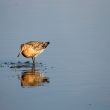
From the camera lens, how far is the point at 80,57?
617 inches

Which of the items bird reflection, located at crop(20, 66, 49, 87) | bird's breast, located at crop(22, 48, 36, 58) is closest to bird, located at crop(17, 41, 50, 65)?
bird's breast, located at crop(22, 48, 36, 58)

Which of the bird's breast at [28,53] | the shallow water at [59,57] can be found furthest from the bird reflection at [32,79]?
the bird's breast at [28,53]

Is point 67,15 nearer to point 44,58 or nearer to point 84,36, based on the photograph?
point 84,36

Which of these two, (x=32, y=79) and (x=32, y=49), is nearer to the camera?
(x=32, y=79)

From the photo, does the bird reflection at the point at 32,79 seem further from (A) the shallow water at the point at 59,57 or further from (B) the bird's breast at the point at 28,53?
(B) the bird's breast at the point at 28,53

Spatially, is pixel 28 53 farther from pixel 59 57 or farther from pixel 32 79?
pixel 32 79

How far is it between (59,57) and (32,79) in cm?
246

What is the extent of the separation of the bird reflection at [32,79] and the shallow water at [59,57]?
2cm

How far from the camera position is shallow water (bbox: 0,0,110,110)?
11.4 metres

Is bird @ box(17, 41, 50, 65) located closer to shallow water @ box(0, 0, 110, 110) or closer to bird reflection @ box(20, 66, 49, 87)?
shallow water @ box(0, 0, 110, 110)

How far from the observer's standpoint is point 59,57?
15.8m

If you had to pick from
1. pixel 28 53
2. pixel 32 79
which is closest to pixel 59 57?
pixel 28 53

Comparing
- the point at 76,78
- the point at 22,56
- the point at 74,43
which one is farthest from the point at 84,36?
the point at 76,78

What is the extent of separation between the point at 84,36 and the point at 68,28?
145cm
